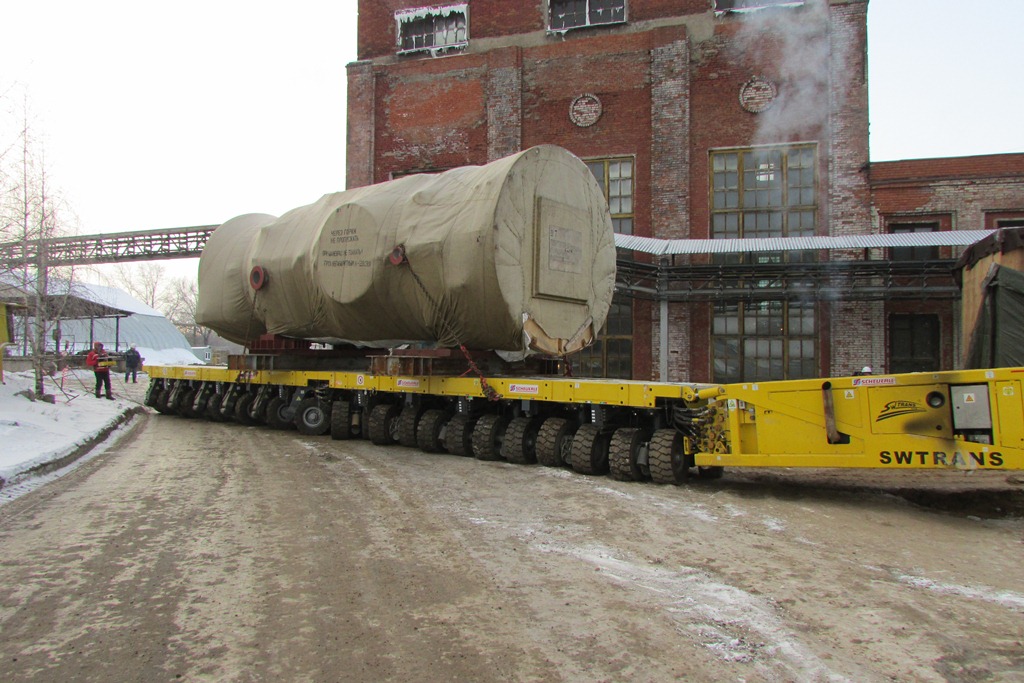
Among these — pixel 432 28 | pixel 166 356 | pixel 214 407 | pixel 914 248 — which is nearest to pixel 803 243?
pixel 914 248

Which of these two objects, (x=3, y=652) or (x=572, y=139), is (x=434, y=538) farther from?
(x=572, y=139)

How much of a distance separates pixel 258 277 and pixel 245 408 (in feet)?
11.4

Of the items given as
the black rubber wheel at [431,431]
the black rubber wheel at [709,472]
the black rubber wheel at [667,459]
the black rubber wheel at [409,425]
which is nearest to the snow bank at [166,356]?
the black rubber wheel at [409,425]

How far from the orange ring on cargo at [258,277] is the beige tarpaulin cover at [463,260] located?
0.21m

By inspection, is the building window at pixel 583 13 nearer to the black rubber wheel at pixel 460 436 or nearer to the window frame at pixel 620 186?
the window frame at pixel 620 186

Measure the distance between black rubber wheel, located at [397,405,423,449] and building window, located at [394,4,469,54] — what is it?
16.2 metres

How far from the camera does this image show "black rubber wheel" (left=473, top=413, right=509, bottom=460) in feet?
31.7

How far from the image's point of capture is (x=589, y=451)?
838 cm

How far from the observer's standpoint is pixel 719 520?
6.23 meters

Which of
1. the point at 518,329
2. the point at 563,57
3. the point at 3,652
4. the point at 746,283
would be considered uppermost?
the point at 563,57

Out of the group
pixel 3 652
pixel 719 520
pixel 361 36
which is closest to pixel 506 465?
pixel 719 520

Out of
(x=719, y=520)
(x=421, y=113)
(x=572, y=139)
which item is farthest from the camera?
(x=421, y=113)

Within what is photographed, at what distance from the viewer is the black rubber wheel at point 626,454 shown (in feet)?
26.0

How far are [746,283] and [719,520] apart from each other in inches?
563
